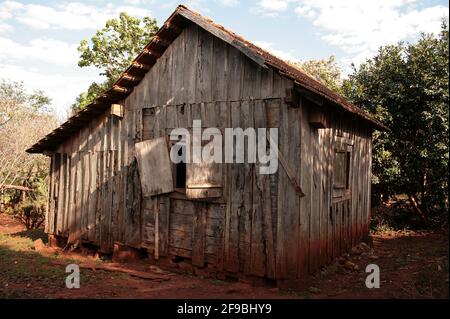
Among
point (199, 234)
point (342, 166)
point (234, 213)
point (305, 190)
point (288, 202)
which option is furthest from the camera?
point (342, 166)

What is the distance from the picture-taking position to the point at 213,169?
24.4 ft

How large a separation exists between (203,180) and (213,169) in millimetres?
309

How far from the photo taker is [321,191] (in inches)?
298

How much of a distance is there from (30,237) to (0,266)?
13.6 feet

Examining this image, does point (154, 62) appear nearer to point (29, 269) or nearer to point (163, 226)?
point (163, 226)

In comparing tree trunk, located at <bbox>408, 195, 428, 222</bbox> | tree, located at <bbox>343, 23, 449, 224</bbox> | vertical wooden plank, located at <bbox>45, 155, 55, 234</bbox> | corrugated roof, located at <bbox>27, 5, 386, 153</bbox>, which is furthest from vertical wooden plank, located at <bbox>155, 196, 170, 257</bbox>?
tree trunk, located at <bbox>408, 195, 428, 222</bbox>

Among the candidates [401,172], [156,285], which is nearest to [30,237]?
[156,285]

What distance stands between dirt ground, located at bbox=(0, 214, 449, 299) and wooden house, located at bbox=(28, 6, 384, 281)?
363 mm

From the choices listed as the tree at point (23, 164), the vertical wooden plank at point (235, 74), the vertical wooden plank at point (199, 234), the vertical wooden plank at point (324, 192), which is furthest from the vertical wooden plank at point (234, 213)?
the tree at point (23, 164)

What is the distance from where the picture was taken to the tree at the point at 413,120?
12.5m

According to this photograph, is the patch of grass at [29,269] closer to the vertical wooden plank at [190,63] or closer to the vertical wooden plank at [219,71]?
the vertical wooden plank at [190,63]

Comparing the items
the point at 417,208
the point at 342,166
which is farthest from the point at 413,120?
the point at 342,166

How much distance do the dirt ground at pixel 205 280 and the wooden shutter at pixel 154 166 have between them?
6.13 ft
